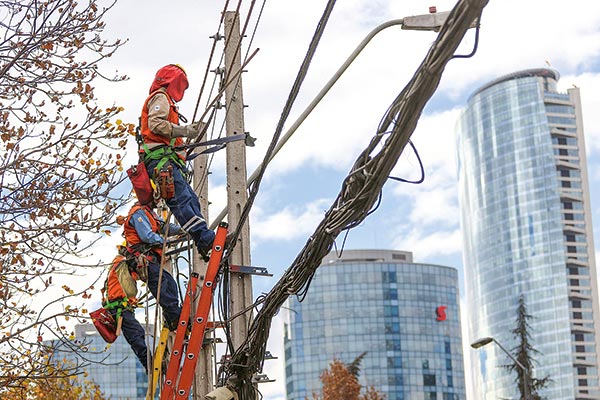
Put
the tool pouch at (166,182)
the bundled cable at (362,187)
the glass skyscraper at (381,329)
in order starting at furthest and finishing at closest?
the glass skyscraper at (381,329) < the tool pouch at (166,182) < the bundled cable at (362,187)

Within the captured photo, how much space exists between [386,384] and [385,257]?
18558 millimetres

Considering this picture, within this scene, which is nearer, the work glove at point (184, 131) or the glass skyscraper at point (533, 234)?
the work glove at point (184, 131)

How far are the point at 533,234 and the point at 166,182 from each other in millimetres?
169417

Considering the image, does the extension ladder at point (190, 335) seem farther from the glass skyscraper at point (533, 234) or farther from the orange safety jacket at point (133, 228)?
the glass skyscraper at point (533, 234)

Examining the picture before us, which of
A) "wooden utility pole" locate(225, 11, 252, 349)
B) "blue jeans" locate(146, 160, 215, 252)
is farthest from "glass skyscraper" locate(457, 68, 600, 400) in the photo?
"blue jeans" locate(146, 160, 215, 252)

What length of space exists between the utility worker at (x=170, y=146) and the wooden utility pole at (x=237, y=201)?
1.27 m

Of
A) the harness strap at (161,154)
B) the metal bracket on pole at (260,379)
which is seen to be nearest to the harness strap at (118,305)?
the metal bracket on pole at (260,379)

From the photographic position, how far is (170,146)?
9.87 m

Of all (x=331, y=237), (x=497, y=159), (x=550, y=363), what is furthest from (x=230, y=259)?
(x=497, y=159)

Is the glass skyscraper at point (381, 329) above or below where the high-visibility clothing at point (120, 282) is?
above

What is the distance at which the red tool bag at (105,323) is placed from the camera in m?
10.8

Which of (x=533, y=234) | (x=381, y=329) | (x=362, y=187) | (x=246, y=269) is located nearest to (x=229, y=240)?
(x=246, y=269)

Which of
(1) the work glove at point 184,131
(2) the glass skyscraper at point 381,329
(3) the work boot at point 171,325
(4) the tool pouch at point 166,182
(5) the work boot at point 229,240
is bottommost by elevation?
(3) the work boot at point 171,325

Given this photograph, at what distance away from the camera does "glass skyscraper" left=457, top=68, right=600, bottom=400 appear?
165 metres
